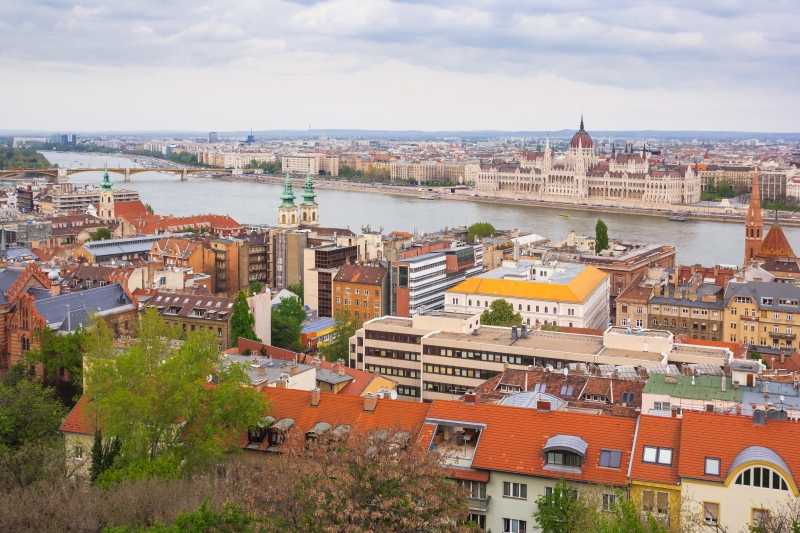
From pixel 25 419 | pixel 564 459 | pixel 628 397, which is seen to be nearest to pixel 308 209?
pixel 628 397

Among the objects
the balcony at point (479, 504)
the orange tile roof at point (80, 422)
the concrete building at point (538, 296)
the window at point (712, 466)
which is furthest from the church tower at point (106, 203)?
the window at point (712, 466)

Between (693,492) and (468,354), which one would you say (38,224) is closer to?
(468,354)

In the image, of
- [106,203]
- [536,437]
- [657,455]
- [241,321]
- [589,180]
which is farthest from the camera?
[589,180]

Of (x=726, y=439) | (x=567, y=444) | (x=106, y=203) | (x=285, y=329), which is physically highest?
(x=106, y=203)

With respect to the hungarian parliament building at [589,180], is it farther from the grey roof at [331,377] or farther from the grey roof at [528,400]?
the grey roof at [528,400]

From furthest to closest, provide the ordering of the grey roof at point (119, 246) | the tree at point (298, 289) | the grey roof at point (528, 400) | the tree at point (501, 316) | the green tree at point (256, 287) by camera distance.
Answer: the grey roof at point (119, 246)
the green tree at point (256, 287)
the tree at point (298, 289)
the tree at point (501, 316)
the grey roof at point (528, 400)

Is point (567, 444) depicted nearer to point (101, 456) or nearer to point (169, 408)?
point (169, 408)
